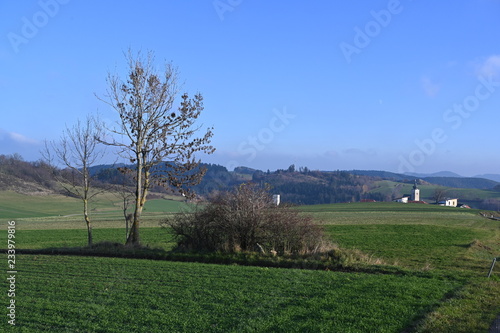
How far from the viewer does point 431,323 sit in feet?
27.6

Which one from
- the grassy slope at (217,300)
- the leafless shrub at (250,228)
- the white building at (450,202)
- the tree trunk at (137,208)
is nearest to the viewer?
the grassy slope at (217,300)

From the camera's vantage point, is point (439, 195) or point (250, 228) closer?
point (250, 228)

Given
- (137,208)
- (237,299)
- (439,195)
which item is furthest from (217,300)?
(439,195)

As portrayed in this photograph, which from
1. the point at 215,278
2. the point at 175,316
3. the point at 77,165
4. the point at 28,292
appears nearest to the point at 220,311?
the point at 175,316

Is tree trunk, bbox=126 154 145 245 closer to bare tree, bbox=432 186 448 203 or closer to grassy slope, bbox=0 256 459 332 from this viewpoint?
grassy slope, bbox=0 256 459 332

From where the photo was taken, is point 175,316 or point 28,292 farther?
point 28,292

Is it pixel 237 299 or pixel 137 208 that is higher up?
pixel 137 208

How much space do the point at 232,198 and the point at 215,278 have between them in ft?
25.4

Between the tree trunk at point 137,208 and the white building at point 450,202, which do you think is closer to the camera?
the tree trunk at point 137,208

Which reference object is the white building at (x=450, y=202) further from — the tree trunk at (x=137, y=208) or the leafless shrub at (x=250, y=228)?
the tree trunk at (x=137, y=208)

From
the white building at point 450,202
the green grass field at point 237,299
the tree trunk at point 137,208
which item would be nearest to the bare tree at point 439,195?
the white building at point 450,202

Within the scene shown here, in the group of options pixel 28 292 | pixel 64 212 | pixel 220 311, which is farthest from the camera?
pixel 64 212

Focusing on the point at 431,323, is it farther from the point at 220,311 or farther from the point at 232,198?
the point at 232,198

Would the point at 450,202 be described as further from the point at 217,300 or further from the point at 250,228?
the point at 217,300
